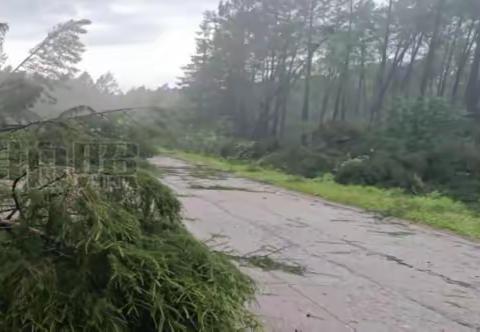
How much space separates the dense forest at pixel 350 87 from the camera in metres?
18.5

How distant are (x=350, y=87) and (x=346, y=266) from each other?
1434 inches

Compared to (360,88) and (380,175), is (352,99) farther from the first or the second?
(380,175)

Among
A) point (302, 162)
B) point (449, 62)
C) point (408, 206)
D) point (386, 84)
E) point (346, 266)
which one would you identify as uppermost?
point (449, 62)

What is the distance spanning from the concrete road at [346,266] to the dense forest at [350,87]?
7569 millimetres

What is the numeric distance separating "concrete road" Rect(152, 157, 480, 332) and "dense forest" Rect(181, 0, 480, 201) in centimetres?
757

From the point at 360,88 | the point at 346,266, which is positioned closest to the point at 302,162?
the point at 346,266

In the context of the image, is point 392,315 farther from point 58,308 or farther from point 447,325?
point 58,308

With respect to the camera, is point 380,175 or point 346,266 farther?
point 380,175

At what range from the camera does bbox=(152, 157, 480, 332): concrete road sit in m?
4.09

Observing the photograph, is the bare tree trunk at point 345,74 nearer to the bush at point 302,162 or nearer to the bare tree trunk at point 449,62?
the bare tree trunk at point 449,62

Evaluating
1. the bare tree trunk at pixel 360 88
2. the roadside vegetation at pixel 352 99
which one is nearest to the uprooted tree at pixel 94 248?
the roadside vegetation at pixel 352 99

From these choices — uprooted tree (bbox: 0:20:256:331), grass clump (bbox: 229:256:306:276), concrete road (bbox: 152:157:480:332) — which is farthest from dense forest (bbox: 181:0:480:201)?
uprooted tree (bbox: 0:20:256:331)

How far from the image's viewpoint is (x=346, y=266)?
5.76 metres

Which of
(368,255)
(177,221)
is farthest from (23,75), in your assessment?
(368,255)
